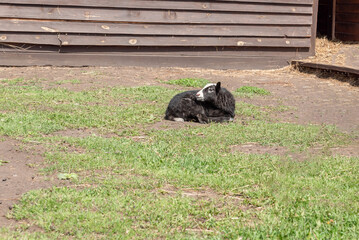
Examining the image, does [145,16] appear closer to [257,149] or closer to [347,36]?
[257,149]

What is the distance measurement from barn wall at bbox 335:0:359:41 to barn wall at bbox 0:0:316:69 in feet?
13.5

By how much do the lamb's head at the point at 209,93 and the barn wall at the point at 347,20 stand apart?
11.8 m

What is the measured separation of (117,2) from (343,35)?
960 cm

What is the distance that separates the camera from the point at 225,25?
14.2 meters

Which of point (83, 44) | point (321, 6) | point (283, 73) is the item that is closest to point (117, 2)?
point (83, 44)

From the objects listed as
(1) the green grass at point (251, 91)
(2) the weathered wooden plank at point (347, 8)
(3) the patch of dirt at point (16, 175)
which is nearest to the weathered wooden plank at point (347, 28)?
(2) the weathered wooden plank at point (347, 8)

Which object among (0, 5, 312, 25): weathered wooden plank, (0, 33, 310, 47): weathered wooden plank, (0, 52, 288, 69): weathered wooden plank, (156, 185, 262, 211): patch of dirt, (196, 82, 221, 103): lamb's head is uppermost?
(0, 5, 312, 25): weathered wooden plank

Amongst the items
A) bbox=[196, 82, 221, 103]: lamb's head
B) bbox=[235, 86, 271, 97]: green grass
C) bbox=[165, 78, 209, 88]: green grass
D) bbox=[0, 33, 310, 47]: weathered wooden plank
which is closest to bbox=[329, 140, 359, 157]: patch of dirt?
bbox=[196, 82, 221, 103]: lamb's head

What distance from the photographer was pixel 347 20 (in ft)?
61.8

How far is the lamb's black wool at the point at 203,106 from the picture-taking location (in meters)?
8.20

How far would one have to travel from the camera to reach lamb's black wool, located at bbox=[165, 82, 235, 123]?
323 inches

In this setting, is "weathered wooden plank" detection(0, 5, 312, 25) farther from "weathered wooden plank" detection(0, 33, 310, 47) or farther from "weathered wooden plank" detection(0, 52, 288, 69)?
"weathered wooden plank" detection(0, 52, 288, 69)

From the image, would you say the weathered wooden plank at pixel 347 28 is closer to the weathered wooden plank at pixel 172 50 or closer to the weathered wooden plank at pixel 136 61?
the weathered wooden plank at pixel 172 50

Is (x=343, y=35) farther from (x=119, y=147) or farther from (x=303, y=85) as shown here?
(x=119, y=147)
